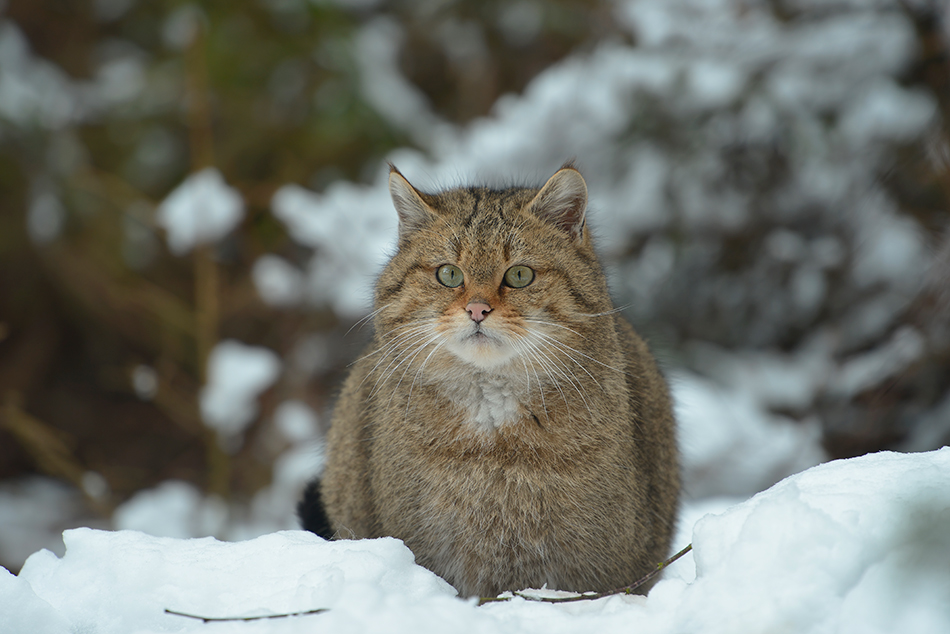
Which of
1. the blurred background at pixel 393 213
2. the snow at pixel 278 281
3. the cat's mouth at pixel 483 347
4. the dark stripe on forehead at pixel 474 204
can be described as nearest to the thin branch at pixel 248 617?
the cat's mouth at pixel 483 347

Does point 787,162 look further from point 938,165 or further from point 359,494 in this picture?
point 359,494

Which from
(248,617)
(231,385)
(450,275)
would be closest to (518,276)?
(450,275)

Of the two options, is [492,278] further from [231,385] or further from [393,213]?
[393,213]

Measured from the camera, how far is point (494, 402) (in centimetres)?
250

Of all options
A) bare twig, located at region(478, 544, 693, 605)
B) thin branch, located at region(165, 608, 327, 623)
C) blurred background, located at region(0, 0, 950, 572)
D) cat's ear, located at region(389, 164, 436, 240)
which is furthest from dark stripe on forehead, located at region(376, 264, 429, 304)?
thin branch, located at region(165, 608, 327, 623)

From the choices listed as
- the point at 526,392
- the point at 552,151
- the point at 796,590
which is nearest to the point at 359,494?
the point at 526,392

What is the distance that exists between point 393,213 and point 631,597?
4.09 meters

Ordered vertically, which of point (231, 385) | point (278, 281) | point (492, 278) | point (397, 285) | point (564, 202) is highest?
point (278, 281)

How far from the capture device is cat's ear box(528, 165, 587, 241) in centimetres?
275

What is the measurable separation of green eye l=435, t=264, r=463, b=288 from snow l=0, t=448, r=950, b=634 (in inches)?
35.4

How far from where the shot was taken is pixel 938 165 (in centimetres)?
365

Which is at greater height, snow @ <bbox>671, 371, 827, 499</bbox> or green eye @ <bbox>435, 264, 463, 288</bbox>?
snow @ <bbox>671, 371, 827, 499</bbox>

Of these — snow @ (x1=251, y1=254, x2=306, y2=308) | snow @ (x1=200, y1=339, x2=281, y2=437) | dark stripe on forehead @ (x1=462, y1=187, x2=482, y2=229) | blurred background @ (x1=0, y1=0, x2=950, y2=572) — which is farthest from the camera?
snow @ (x1=251, y1=254, x2=306, y2=308)

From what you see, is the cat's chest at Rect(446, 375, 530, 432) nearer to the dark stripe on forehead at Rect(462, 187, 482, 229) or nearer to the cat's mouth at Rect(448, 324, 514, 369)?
the cat's mouth at Rect(448, 324, 514, 369)
